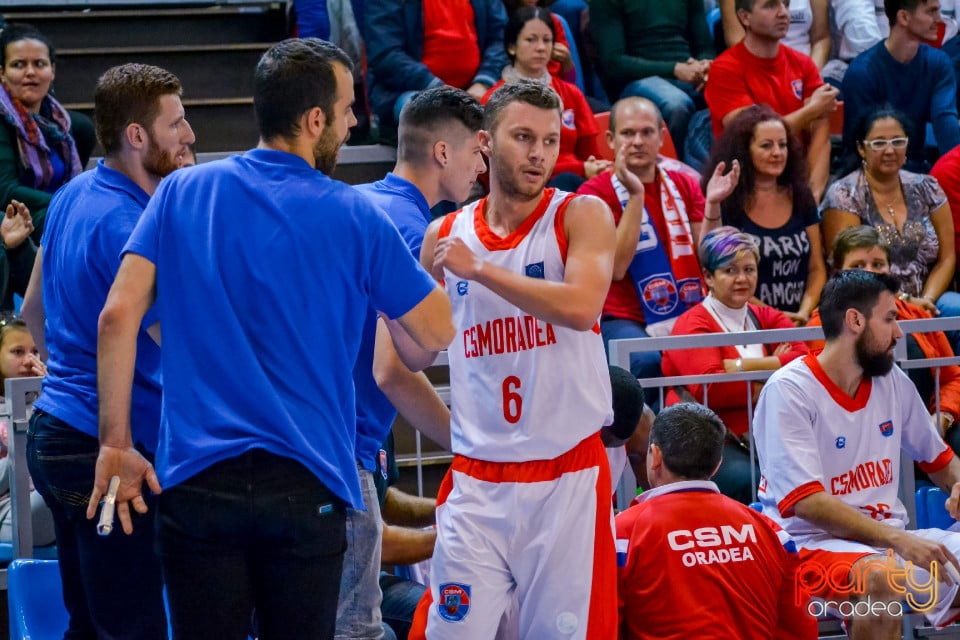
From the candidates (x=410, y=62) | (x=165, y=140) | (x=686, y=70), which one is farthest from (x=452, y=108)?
(x=686, y=70)

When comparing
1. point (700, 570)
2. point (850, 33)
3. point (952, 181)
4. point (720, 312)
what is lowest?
point (700, 570)

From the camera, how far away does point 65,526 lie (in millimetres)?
3037

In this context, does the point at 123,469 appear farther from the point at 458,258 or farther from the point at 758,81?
the point at 758,81

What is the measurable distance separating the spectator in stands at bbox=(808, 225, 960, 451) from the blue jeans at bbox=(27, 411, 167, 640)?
305cm

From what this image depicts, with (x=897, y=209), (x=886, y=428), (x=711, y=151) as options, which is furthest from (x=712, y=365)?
(x=897, y=209)

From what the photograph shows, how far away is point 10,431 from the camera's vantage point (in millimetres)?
4172

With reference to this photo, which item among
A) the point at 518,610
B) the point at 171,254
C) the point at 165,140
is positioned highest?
the point at 165,140

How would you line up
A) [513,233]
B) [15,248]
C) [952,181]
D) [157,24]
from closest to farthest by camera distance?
[513,233]
[15,248]
[952,181]
[157,24]

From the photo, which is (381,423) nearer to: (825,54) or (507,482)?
(507,482)

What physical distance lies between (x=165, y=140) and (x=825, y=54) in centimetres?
575

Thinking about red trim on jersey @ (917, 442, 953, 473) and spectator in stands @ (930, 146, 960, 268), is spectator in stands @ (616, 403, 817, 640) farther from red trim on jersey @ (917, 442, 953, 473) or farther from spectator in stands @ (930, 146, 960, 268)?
spectator in stands @ (930, 146, 960, 268)

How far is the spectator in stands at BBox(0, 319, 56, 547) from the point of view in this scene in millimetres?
4477

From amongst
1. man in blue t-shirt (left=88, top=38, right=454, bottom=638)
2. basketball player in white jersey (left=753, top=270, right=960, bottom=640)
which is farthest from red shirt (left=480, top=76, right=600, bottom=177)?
man in blue t-shirt (left=88, top=38, right=454, bottom=638)

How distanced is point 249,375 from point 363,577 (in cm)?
85
